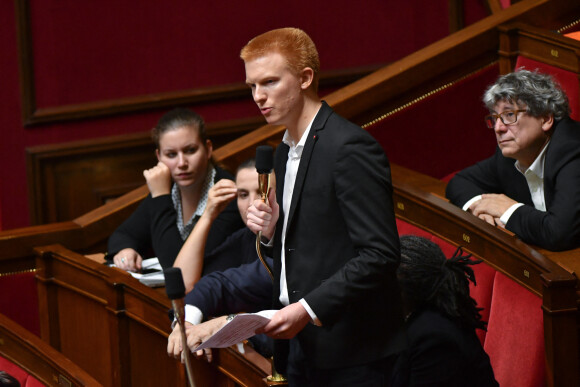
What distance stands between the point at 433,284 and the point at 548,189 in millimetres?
460

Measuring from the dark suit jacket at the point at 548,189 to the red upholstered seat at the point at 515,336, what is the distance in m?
0.11

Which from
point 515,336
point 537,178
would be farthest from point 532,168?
point 515,336

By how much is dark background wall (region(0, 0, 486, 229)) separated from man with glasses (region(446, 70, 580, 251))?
1310 mm

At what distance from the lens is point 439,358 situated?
47.4 inches

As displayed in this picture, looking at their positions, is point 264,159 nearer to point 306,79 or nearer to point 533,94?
point 306,79

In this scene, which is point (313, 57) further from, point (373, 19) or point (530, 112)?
point (373, 19)

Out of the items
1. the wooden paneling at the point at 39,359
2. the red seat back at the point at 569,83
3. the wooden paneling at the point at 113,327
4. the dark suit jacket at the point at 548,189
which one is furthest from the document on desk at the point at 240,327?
the red seat back at the point at 569,83

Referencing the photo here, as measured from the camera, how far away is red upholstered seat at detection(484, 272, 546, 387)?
1413 mm

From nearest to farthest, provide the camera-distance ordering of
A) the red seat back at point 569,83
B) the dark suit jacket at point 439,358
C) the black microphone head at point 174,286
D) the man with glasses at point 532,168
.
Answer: the black microphone head at point 174,286
the dark suit jacket at point 439,358
the man with glasses at point 532,168
the red seat back at point 569,83

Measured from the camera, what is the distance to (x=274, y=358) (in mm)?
1145

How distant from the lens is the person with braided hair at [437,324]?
3.93 ft

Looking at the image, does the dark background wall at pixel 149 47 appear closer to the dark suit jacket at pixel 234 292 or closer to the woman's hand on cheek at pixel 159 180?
the woman's hand on cheek at pixel 159 180

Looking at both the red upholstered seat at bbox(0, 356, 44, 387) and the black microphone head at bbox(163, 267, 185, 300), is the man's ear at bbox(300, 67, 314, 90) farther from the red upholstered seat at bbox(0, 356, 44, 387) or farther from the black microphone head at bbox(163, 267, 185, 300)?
the red upholstered seat at bbox(0, 356, 44, 387)

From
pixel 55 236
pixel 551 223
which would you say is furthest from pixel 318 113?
pixel 55 236
